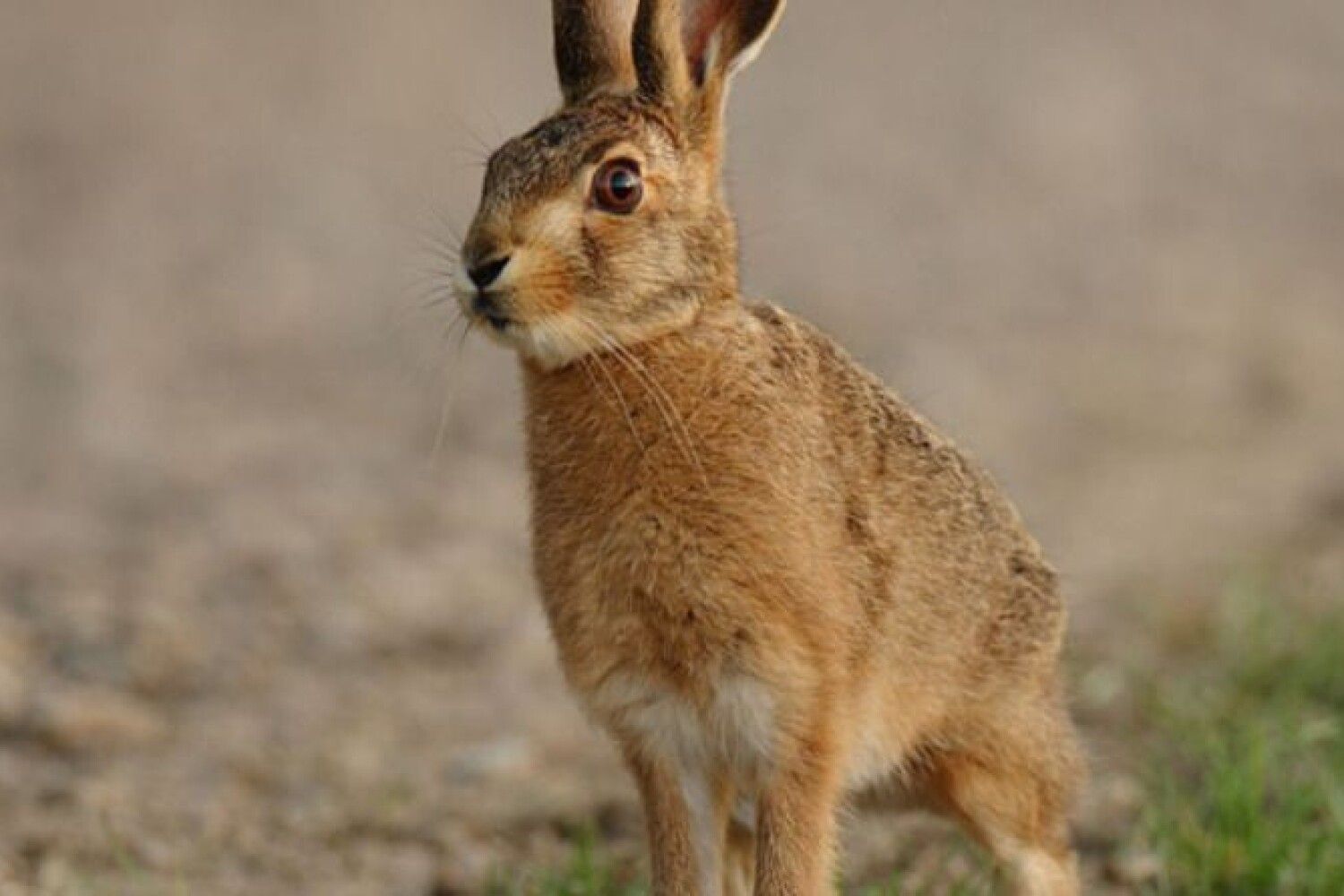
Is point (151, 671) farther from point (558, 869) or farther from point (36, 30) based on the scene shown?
point (36, 30)

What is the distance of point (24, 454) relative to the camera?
962 cm

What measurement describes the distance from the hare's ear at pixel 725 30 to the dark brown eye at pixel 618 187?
0.34 meters

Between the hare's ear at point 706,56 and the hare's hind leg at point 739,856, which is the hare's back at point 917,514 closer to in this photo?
the hare's ear at point 706,56

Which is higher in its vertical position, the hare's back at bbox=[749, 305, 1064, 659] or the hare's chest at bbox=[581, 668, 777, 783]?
the hare's back at bbox=[749, 305, 1064, 659]

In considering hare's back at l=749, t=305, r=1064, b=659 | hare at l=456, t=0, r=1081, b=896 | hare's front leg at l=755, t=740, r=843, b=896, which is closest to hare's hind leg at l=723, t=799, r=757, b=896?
hare at l=456, t=0, r=1081, b=896

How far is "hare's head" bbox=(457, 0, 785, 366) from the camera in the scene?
14.4ft

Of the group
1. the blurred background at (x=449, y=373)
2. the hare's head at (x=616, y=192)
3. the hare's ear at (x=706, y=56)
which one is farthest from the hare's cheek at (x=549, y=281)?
the hare's ear at (x=706, y=56)

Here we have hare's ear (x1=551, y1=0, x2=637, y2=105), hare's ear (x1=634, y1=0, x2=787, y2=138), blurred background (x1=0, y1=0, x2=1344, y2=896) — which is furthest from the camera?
blurred background (x1=0, y1=0, x2=1344, y2=896)

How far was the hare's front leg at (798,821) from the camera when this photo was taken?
464 cm

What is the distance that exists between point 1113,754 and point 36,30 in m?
8.73

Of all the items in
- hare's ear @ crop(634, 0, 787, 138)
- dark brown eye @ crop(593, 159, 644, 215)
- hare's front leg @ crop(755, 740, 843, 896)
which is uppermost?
hare's ear @ crop(634, 0, 787, 138)

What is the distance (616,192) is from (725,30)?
1.55 ft

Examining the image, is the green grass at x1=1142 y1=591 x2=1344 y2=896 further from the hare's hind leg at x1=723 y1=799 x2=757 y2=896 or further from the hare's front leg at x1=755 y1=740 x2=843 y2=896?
the hare's front leg at x1=755 y1=740 x2=843 y2=896

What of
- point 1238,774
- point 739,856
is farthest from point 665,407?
point 1238,774
